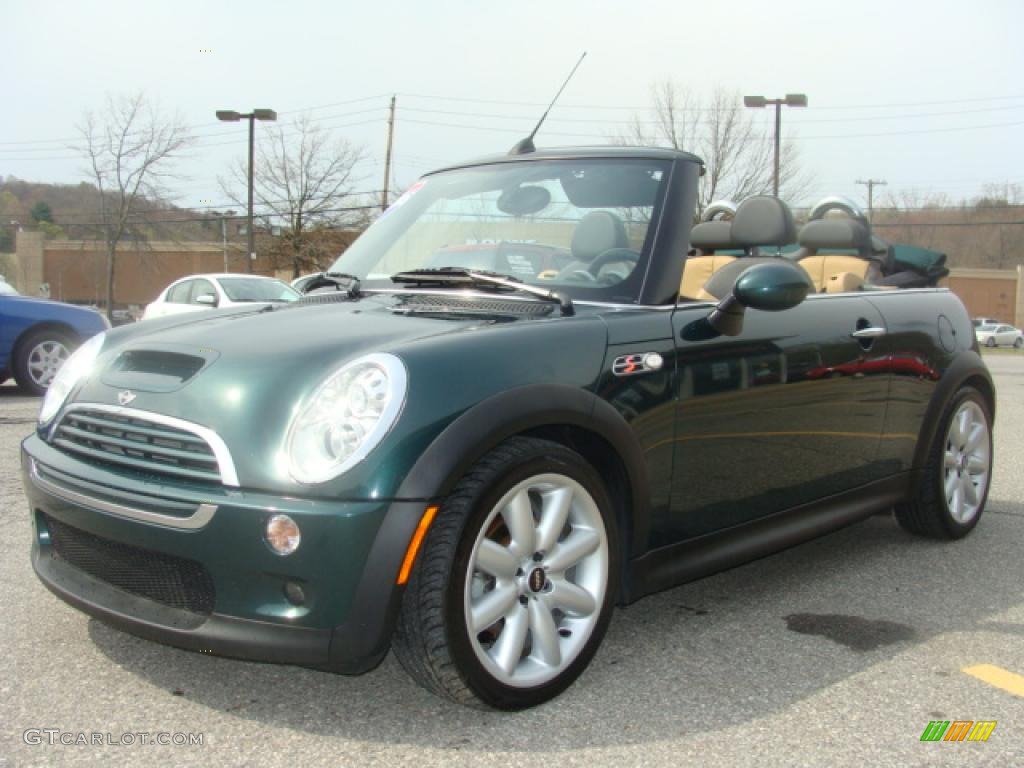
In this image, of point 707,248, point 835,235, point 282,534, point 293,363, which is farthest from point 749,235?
point 282,534

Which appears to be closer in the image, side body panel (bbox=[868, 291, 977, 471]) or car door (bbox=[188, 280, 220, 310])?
side body panel (bbox=[868, 291, 977, 471])

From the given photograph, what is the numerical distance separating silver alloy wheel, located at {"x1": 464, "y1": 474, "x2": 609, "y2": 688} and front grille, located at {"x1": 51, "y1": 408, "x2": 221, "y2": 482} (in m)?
0.72

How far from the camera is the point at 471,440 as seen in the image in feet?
7.93

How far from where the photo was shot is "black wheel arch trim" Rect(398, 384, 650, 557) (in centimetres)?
235

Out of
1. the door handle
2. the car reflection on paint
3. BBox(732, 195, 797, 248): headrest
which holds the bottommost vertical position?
the car reflection on paint

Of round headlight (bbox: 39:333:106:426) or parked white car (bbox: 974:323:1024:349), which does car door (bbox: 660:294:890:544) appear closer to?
round headlight (bbox: 39:333:106:426)

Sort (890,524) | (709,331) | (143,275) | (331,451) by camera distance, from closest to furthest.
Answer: (331,451) → (709,331) → (890,524) → (143,275)

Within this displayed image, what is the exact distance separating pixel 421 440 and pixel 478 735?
A: 2.57 feet

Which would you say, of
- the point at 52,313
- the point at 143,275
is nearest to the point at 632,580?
the point at 52,313

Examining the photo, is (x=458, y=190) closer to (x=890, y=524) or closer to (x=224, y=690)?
(x=224, y=690)

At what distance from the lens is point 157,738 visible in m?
2.43

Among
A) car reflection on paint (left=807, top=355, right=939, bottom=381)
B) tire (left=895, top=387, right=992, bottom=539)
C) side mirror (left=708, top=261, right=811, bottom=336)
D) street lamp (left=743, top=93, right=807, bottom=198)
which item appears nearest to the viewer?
side mirror (left=708, top=261, right=811, bottom=336)

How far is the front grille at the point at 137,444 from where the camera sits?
2.42m

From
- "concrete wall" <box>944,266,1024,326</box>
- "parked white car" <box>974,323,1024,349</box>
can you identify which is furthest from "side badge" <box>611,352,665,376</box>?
"concrete wall" <box>944,266,1024,326</box>
